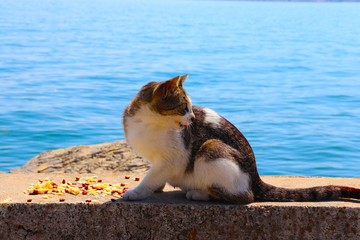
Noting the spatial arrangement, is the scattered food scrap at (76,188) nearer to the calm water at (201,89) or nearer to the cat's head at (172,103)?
the cat's head at (172,103)

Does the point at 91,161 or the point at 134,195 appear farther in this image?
the point at 91,161

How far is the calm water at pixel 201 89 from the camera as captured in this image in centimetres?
969

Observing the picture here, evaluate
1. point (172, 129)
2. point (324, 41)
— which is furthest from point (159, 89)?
point (324, 41)

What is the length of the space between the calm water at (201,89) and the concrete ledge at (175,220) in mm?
4849

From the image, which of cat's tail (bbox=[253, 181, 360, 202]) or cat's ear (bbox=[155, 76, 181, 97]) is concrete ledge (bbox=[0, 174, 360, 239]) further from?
cat's ear (bbox=[155, 76, 181, 97])

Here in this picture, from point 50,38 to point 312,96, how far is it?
15576mm

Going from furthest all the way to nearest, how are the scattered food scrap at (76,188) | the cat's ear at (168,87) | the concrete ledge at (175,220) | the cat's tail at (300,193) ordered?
the scattered food scrap at (76,188) < the cat's tail at (300,193) < the concrete ledge at (175,220) < the cat's ear at (168,87)

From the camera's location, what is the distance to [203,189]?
3781 mm

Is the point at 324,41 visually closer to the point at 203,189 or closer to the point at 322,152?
the point at 322,152

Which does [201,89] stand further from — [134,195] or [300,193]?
[134,195]

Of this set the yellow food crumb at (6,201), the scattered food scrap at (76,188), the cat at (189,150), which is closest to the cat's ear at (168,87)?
the cat at (189,150)

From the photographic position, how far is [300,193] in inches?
153

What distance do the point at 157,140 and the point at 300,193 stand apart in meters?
1.18

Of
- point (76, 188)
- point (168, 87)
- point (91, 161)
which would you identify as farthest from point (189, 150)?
point (91, 161)
